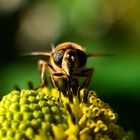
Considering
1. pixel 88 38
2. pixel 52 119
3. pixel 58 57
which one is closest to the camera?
pixel 52 119

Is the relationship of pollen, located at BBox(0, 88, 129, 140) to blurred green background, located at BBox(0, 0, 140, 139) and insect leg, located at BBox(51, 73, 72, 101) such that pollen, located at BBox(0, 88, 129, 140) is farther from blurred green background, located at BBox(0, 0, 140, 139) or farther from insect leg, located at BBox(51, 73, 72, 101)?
blurred green background, located at BBox(0, 0, 140, 139)

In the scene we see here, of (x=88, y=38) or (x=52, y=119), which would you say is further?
(x=88, y=38)

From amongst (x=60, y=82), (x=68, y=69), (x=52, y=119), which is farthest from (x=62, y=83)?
(x=52, y=119)

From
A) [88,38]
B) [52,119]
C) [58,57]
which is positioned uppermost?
[88,38]

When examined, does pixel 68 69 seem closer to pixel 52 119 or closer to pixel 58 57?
pixel 58 57

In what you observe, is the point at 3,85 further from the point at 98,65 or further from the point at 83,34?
the point at 83,34

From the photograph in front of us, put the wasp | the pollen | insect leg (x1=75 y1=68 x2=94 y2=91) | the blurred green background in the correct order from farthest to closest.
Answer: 1. the blurred green background
2. insect leg (x1=75 y1=68 x2=94 y2=91)
3. the wasp
4. the pollen

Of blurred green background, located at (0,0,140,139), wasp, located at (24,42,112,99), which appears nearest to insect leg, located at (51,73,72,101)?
wasp, located at (24,42,112,99)

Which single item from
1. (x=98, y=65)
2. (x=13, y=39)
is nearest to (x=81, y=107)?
(x=98, y=65)
